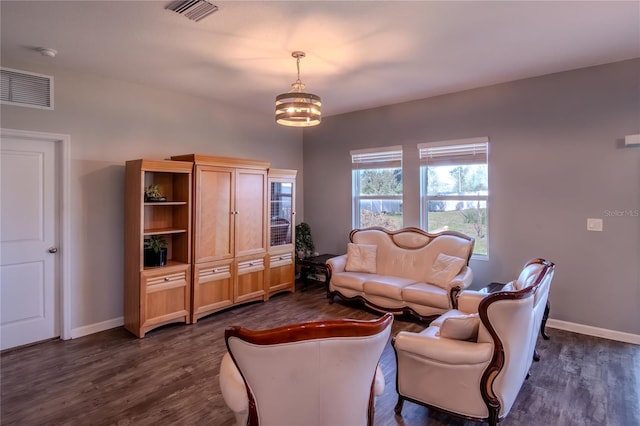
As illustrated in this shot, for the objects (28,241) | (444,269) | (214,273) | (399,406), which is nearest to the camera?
(399,406)

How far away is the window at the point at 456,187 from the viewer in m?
4.48

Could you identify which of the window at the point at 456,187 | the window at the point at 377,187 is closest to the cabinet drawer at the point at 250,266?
the window at the point at 377,187

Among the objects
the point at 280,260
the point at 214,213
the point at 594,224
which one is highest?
the point at 214,213

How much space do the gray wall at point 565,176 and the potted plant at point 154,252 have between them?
3793mm

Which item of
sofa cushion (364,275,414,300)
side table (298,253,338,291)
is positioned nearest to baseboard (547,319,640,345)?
sofa cushion (364,275,414,300)

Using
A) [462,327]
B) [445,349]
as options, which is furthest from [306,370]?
[462,327]

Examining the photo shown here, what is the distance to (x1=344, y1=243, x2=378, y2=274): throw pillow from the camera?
16.0ft

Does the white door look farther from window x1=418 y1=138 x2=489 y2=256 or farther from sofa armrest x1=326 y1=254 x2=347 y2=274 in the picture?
window x1=418 y1=138 x2=489 y2=256

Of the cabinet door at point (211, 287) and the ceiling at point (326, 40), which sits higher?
the ceiling at point (326, 40)

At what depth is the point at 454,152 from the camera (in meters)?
4.66

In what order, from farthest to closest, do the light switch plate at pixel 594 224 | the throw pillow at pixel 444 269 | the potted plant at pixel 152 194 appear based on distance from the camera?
1. the throw pillow at pixel 444 269
2. the potted plant at pixel 152 194
3. the light switch plate at pixel 594 224

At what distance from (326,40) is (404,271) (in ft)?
10.0

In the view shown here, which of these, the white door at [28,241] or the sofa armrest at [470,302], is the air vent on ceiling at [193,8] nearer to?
the white door at [28,241]

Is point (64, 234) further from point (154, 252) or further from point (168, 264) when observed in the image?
point (168, 264)
